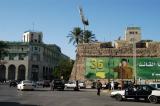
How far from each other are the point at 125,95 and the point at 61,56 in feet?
522

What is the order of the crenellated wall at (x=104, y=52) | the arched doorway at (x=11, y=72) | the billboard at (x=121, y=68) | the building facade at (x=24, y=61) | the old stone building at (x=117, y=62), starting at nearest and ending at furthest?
the billboard at (x=121, y=68), the old stone building at (x=117, y=62), the crenellated wall at (x=104, y=52), the building facade at (x=24, y=61), the arched doorway at (x=11, y=72)

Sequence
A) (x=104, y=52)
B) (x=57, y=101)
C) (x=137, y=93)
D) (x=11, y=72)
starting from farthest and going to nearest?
(x=11, y=72) < (x=104, y=52) < (x=137, y=93) < (x=57, y=101)

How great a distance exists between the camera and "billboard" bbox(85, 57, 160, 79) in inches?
3162

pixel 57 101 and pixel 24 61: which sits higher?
pixel 24 61

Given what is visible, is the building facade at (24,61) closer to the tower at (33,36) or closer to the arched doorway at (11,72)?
the arched doorway at (11,72)

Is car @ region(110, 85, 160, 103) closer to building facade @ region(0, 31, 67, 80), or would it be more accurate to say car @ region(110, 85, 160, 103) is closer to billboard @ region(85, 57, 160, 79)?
billboard @ region(85, 57, 160, 79)

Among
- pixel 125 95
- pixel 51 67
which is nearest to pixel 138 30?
pixel 51 67

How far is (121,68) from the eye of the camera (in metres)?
80.6

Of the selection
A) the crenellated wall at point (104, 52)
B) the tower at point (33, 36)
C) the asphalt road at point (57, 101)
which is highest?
the tower at point (33, 36)

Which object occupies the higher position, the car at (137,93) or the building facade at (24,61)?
the building facade at (24,61)

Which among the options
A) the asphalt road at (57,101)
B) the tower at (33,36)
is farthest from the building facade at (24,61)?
the asphalt road at (57,101)

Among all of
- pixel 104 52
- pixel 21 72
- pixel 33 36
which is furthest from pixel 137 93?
pixel 33 36

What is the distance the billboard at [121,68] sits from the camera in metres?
80.3

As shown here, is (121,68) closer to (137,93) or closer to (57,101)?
(137,93)
